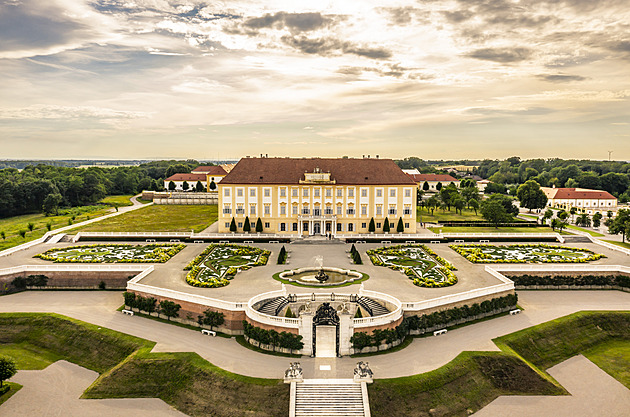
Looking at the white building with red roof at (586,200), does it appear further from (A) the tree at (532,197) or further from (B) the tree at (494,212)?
(B) the tree at (494,212)

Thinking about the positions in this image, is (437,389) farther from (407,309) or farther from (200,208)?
(200,208)

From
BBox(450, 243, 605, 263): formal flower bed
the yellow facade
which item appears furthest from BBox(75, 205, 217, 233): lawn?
BBox(450, 243, 605, 263): formal flower bed

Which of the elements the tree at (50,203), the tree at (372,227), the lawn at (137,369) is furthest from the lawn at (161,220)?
the lawn at (137,369)

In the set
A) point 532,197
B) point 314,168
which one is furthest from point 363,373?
point 532,197

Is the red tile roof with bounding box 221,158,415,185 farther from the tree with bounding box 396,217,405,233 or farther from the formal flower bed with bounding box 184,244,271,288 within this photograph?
the formal flower bed with bounding box 184,244,271,288

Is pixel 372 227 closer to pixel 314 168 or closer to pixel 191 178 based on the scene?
pixel 314 168
